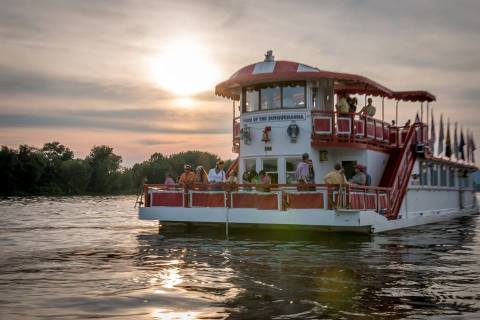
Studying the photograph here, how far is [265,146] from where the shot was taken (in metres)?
25.5

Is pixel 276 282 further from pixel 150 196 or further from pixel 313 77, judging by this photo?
pixel 313 77

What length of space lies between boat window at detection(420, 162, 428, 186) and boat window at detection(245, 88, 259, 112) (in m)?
10.3

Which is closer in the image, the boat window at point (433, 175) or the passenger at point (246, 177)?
the passenger at point (246, 177)

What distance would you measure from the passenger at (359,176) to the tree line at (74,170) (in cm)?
8264

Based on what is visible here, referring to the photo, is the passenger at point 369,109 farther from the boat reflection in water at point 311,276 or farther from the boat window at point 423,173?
the boat reflection in water at point 311,276

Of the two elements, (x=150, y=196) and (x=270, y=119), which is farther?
(x=270, y=119)

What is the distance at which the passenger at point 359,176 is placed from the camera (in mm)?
23583

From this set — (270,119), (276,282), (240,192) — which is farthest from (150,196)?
(276,282)

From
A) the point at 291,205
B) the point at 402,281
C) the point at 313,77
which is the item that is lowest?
the point at 402,281

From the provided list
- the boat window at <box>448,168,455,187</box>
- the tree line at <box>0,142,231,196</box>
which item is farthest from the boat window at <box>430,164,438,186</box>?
the tree line at <box>0,142,231,196</box>

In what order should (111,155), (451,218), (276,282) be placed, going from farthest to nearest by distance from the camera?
1. (111,155)
2. (451,218)
3. (276,282)

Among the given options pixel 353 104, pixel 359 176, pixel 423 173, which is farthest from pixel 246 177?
pixel 423 173

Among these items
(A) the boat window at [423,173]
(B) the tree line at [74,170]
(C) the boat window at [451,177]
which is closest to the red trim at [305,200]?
(A) the boat window at [423,173]

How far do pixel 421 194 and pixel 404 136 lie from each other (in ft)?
9.94
